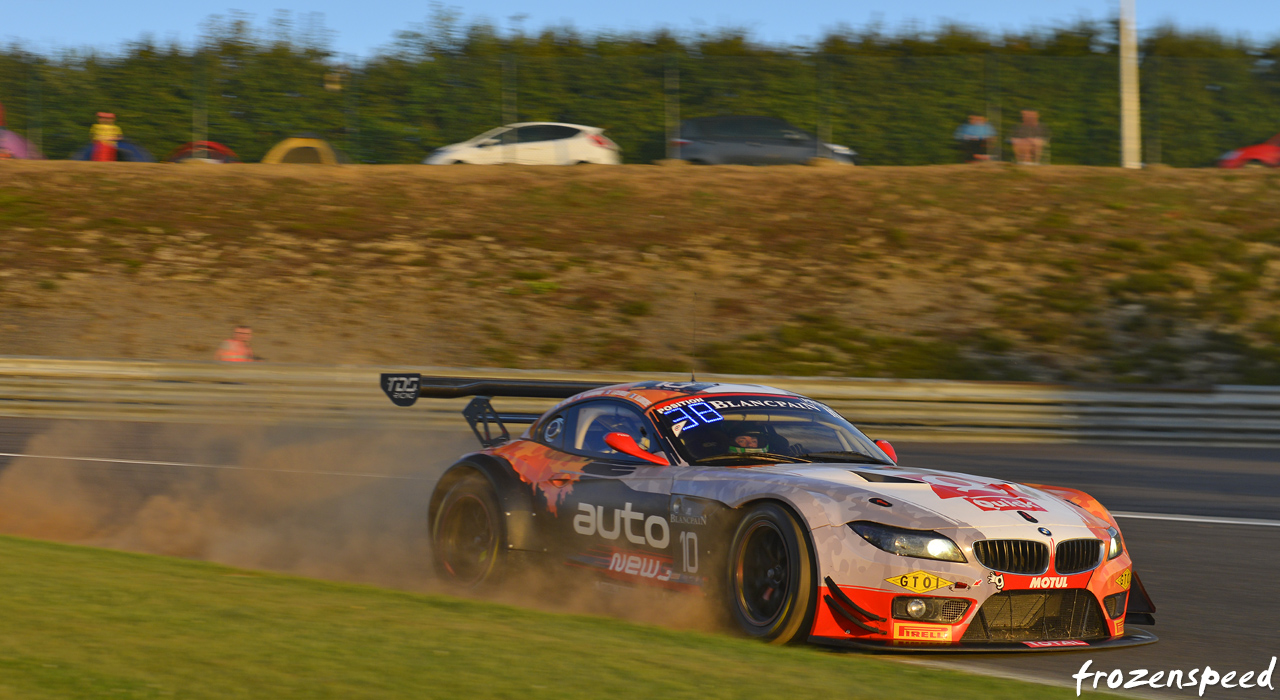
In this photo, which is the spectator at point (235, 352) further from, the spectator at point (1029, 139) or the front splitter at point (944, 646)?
the spectator at point (1029, 139)

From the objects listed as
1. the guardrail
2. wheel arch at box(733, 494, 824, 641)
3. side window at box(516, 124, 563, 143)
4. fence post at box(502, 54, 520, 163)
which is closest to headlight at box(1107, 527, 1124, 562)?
wheel arch at box(733, 494, 824, 641)

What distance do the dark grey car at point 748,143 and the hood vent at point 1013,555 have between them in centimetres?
2256

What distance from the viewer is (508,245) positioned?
78.9 ft

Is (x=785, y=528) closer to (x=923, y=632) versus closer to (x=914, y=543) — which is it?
(x=914, y=543)

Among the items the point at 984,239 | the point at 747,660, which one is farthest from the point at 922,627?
the point at 984,239

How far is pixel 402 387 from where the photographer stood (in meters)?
8.10

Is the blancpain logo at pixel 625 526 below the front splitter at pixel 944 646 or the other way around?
the other way around

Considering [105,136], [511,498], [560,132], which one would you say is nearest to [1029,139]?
[560,132]

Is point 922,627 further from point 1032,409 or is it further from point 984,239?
point 984,239

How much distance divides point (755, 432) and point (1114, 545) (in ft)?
5.96

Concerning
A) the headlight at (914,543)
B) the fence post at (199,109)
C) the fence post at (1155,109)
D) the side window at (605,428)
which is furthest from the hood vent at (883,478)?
the fence post at (199,109)

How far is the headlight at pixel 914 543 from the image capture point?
559cm

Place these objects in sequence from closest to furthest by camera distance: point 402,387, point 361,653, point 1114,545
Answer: point 361,653 < point 1114,545 < point 402,387

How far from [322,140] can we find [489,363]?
39.0 ft
